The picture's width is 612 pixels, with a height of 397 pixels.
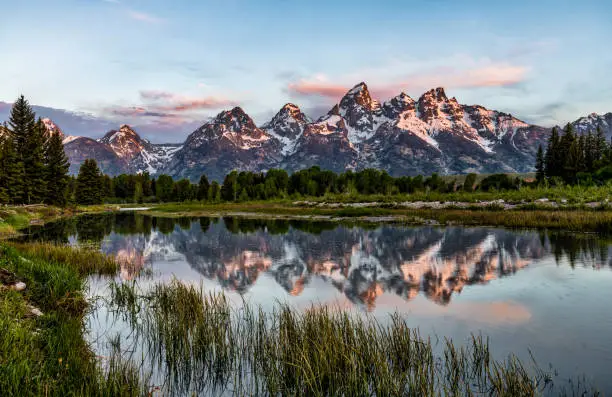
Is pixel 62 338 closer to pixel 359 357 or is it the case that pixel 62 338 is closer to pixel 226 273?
pixel 359 357

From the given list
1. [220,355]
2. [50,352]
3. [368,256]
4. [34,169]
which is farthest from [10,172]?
[220,355]

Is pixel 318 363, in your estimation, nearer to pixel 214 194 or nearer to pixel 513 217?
pixel 513 217

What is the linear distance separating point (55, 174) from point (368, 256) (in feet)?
291

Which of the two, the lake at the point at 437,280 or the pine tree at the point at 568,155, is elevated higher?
the pine tree at the point at 568,155

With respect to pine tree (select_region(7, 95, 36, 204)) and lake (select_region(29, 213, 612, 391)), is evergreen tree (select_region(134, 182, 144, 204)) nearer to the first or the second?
pine tree (select_region(7, 95, 36, 204))

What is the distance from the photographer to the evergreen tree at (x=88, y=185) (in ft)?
417

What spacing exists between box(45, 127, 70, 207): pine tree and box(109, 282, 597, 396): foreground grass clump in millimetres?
91582

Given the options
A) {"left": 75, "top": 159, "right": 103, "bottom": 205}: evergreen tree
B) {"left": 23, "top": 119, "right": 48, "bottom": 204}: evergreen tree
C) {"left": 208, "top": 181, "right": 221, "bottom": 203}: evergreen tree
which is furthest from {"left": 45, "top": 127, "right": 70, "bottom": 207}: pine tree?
{"left": 208, "top": 181, "right": 221, "bottom": 203}: evergreen tree

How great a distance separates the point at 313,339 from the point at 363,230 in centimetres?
3776

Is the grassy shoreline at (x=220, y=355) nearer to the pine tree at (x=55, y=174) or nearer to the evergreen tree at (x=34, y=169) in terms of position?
the evergreen tree at (x=34, y=169)

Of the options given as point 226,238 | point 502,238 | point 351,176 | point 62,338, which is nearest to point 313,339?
point 62,338

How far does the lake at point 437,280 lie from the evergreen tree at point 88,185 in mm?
98030

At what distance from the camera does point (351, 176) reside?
173625 mm

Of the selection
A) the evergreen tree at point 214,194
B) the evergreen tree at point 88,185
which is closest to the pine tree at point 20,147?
the evergreen tree at point 88,185
